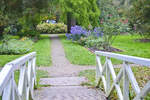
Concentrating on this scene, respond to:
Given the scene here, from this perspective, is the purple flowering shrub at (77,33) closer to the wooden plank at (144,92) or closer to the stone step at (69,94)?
the stone step at (69,94)

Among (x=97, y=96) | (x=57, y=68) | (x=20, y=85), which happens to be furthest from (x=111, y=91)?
(x=57, y=68)

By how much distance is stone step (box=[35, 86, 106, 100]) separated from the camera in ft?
14.9

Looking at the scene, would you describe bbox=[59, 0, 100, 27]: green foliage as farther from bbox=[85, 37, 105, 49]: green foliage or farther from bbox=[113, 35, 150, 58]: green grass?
bbox=[85, 37, 105, 49]: green foliage

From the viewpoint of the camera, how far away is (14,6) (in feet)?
13.4

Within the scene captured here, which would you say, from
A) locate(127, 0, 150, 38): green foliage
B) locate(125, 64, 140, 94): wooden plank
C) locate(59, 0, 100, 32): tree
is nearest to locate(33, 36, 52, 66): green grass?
locate(127, 0, 150, 38): green foliage

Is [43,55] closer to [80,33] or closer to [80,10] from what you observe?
[80,33]

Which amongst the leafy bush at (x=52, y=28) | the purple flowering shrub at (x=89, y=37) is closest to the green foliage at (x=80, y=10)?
→ the purple flowering shrub at (x=89, y=37)

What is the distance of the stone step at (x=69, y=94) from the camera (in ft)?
14.9

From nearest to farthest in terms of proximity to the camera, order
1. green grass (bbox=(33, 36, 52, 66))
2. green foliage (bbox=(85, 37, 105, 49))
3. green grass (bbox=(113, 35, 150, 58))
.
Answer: green grass (bbox=(33, 36, 52, 66))
green grass (bbox=(113, 35, 150, 58))
green foliage (bbox=(85, 37, 105, 49))

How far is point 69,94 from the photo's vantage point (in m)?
4.77

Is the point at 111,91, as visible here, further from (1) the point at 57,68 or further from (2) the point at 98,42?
(2) the point at 98,42

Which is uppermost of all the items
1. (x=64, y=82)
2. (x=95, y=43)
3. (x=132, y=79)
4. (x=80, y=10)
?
(x=80, y=10)

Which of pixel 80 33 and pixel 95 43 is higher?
pixel 80 33

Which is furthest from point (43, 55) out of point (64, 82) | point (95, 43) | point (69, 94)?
point (69, 94)
